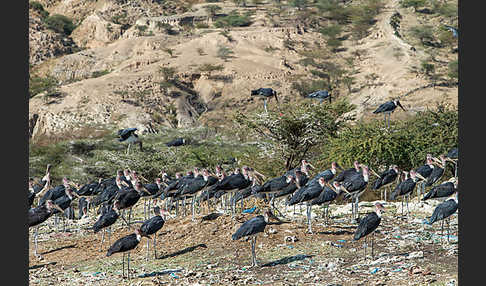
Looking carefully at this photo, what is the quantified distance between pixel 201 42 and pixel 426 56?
93.4 feet

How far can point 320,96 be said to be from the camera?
2750 centimetres

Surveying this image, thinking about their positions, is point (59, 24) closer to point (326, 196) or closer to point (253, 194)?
point (253, 194)

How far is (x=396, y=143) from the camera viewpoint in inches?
944

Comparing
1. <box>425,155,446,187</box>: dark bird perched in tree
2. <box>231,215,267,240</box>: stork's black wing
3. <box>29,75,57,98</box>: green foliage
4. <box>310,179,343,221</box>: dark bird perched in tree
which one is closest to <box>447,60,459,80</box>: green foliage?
<box>29,75,57,98</box>: green foliage

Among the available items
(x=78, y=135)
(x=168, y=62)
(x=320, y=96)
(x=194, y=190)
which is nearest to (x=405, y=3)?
(x=168, y=62)

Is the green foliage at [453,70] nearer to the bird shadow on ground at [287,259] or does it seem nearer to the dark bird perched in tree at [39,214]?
the bird shadow on ground at [287,259]

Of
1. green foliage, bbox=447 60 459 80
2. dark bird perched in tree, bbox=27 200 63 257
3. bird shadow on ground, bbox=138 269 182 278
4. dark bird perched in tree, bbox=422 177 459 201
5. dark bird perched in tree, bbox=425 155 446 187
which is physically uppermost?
dark bird perched in tree, bbox=422 177 459 201

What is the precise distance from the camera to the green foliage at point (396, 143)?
23766 mm

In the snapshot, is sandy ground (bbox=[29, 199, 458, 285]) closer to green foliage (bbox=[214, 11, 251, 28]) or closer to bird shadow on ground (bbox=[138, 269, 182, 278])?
bird shadow on ground (bbox=[138, 269, 182, 278])

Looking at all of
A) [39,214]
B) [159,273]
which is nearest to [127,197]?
[39,214]

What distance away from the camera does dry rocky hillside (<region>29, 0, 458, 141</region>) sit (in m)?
63.3

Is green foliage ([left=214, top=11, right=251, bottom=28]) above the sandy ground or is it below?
below

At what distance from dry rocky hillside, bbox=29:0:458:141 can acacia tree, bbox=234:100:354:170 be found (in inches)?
1240

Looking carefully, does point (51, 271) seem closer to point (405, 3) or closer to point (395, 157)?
point (395, 157)
